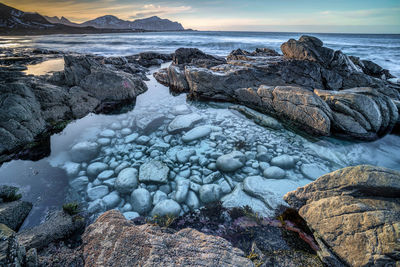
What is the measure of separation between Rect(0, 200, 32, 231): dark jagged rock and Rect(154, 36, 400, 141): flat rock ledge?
7579 mm

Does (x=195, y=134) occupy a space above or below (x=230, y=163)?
above

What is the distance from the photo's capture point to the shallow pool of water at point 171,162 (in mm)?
3590

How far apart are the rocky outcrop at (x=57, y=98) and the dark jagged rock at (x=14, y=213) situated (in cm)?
243

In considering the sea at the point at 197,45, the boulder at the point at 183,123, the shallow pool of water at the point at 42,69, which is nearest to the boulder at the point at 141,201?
the boulder at the point at 183,123

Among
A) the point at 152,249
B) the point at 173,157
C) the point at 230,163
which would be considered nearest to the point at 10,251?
the point at 152,249

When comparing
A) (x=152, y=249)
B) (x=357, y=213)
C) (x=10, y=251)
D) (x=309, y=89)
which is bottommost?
(x=152, y=249)

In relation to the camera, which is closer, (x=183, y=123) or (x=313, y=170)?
(x=313, y=170)

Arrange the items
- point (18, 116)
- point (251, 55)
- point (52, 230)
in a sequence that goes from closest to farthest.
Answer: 1. point (52, 230)
2. point (18, 116)
3. point (251, 55)

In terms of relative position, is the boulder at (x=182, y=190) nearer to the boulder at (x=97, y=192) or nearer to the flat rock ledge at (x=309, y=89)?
the boulder at (x=97, y=192)

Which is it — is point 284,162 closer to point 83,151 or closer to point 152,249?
point 152,249

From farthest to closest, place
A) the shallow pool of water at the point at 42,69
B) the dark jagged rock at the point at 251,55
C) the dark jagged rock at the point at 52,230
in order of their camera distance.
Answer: the dark jagged rock at the point at 251,55, the shallow pool of water at the point at 42,69, the dark jagged rock at the point at 52,230

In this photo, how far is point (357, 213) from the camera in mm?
2336

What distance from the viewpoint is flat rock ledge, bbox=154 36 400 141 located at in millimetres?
6105

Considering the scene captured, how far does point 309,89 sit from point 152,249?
9.71 meters
